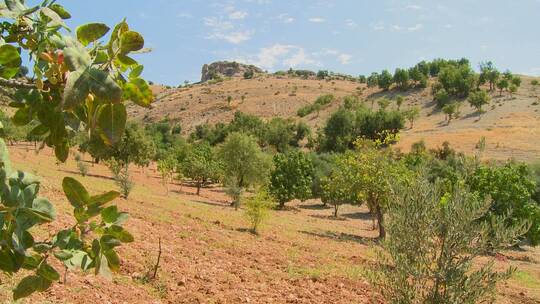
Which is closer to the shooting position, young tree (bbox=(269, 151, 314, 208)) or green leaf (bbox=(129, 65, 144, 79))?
green leaf (bbox=(129, 65, 144, 79))

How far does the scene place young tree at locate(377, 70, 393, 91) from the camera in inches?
3477

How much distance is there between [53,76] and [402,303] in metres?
4.95

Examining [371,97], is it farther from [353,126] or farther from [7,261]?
[7,261]

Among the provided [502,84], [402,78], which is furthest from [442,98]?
[402,78]

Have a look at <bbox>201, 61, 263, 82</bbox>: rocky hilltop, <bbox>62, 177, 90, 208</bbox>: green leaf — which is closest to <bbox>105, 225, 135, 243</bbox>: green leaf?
<bbox>62, 177, 90, 208</bbox>: green leaf

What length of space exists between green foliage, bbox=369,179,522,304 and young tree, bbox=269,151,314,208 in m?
28.3

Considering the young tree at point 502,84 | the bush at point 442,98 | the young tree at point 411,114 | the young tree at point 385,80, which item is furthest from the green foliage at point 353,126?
the young tree at point 385,80

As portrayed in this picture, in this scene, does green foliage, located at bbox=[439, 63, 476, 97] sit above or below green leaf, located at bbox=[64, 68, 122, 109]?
above

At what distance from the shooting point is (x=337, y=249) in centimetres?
1546

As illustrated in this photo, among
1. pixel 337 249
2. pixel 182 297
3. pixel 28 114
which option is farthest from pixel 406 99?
pixel 28 114

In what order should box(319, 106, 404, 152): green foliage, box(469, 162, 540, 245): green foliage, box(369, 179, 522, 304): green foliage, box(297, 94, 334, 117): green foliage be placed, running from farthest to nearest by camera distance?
box(297, 94, 334, 117): green foliage < box(319, 106, 404, 152): green foliage < box(469, 162, 540, 245): green foliage < box(369, 179, 522, 304): green foliage

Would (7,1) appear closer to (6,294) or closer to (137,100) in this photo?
(137,100)

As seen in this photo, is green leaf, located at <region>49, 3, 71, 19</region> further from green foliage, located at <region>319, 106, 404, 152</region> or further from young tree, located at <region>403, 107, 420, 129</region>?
young tree, located at <region>403, 107, 420, 129</region>

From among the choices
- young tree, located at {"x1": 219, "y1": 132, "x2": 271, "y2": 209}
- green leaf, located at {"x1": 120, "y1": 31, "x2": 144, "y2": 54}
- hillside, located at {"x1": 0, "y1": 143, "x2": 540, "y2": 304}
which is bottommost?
hillside, located at {"x1": 0, "y1": 143, "x2": 540, "y2": 304}
